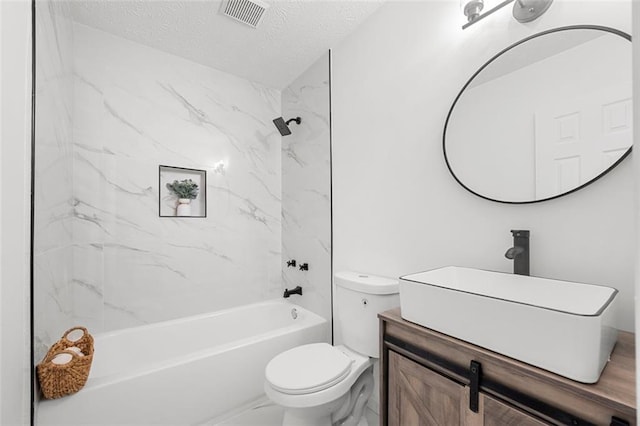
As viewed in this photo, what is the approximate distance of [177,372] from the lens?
4.96ft

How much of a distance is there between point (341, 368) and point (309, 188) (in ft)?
4.63

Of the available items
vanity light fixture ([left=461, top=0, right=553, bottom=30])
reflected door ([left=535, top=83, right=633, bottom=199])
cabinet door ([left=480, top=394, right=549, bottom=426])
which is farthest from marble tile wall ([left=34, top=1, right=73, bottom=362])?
reflected door ([left=535, top=83, right=633, bottom=199])

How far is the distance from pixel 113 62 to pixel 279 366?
7.66 feet

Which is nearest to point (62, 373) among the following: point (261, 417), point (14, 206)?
point (14, 206)

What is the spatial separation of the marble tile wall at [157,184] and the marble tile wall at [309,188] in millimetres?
163

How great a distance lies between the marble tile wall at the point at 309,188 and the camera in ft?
7.22

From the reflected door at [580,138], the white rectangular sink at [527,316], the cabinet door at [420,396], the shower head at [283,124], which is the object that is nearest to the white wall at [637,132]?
the white rectangular sink at [527,316]

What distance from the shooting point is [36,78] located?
3.46 ft

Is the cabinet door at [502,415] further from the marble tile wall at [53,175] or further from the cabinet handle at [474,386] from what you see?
the marble tile wall at [53,175]

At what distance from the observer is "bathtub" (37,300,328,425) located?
1.33m

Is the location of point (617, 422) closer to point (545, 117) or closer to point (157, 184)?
point (545, 117)

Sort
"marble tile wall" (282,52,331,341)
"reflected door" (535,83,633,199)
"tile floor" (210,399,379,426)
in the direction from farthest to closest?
"marble tile wall" (282,52,331,341)
"tile floor" (210,399,379,426)
"reflected door" (535,83,633,199)

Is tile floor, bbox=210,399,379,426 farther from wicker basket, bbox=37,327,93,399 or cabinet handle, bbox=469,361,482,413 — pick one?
cabinet handle, bbox=469,361,482,413

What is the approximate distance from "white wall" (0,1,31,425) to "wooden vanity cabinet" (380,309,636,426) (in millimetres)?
1234
